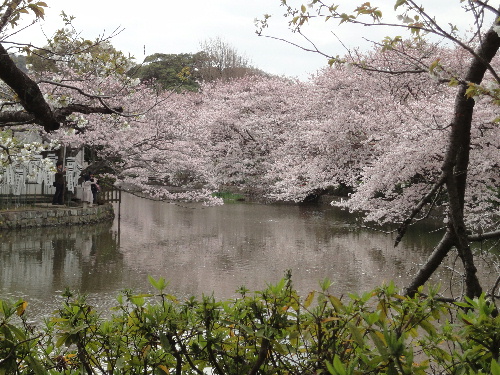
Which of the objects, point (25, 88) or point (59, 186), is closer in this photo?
point (25, 88)

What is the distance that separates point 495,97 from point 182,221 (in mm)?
13299

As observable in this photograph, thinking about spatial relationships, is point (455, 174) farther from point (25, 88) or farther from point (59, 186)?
point (59, 186)

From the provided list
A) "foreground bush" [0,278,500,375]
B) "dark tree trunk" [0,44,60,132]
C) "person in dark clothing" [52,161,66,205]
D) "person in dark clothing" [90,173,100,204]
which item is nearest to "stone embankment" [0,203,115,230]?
"person in dark clothing" [52,161,66,205]

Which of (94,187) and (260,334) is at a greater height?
(260,334)

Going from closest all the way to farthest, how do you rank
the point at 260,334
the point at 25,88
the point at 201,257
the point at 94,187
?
the point at 260,334
the point at 25,88
the point at 201,257
the point at 94,187

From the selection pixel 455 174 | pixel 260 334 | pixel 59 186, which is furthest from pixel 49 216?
pixel 260 334

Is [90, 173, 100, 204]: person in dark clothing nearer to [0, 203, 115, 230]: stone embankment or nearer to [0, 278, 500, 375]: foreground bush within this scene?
[0, 203, 115, 230]: stone embankment

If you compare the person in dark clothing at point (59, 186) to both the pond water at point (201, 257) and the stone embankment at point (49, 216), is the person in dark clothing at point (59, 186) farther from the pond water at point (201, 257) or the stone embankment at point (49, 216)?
the pond water at point (201, 257)

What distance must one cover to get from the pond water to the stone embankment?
1.05 feet

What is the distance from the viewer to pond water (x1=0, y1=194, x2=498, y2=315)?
7.21m

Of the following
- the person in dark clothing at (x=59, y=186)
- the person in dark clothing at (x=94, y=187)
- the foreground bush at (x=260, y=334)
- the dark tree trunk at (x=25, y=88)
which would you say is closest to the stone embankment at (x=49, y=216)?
the person in dark clothing at (x=59, y=186)

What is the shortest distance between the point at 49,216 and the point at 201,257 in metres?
4.77

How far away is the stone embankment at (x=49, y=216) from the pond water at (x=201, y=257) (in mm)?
319

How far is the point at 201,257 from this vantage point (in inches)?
374
